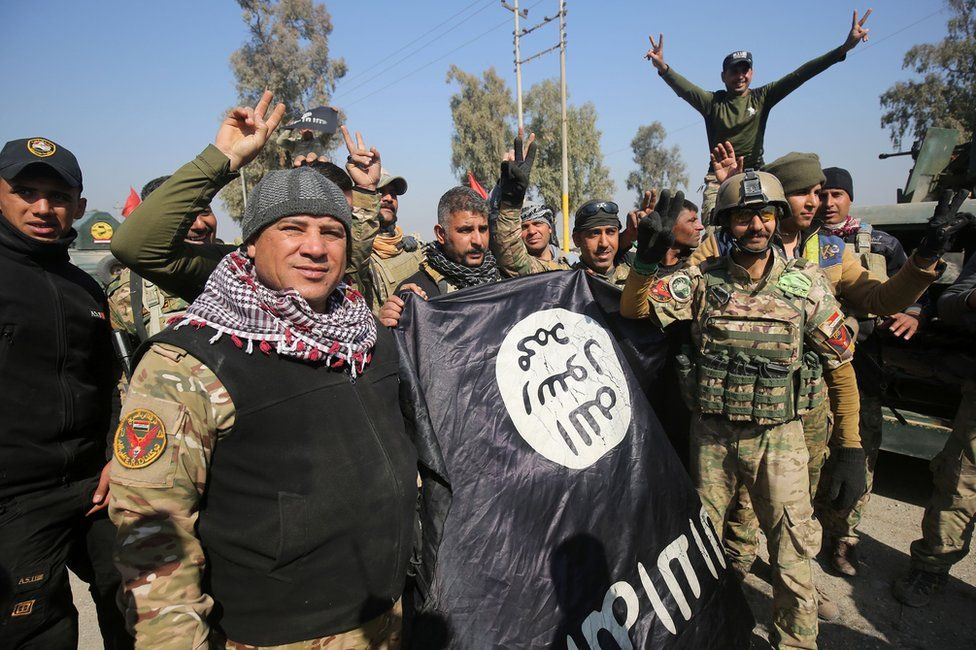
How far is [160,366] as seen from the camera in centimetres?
138

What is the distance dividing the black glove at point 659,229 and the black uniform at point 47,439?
2.46 metres

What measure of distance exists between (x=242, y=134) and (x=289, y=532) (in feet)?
4.34

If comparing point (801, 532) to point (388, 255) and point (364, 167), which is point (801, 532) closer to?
point (364, 167)

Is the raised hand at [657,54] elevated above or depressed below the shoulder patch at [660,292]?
above

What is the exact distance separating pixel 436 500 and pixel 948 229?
8.59ft

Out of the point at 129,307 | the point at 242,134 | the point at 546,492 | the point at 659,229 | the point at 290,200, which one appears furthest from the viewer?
the point at 129,307

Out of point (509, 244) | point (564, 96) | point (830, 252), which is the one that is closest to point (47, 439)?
point (509, 244)

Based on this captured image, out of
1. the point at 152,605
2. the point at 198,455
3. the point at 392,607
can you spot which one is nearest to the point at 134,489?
the point at 198,455

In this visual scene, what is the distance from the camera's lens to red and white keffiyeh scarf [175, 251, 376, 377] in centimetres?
147

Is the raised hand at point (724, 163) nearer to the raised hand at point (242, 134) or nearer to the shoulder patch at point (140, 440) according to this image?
the raised hand at point (242, 134)

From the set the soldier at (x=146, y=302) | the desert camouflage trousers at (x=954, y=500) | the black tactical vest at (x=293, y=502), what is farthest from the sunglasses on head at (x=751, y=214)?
the soldier at (x=146, y=302)

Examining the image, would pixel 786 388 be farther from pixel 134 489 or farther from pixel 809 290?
pixel 134 489

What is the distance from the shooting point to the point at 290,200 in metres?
1.62

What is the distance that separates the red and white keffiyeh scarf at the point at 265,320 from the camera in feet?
4.83
